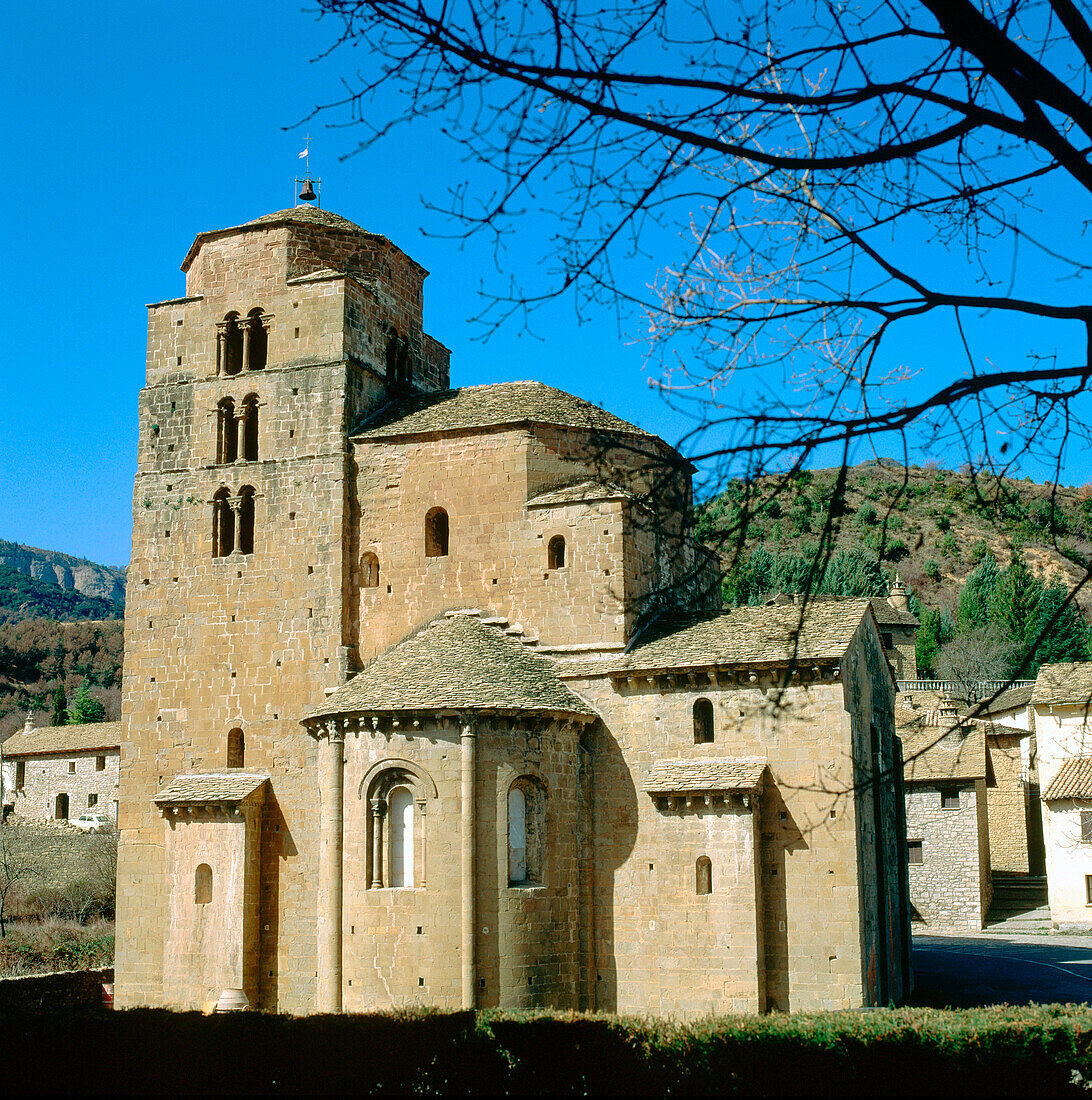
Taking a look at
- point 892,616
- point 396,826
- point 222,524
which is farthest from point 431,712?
point 892,616

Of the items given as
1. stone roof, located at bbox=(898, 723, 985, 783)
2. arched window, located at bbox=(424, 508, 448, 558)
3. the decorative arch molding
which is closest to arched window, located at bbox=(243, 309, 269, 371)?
arched window, located at bbox=(424, 508, 448, 558)

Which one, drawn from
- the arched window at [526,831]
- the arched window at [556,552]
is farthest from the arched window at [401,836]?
the arched window at [556,552]

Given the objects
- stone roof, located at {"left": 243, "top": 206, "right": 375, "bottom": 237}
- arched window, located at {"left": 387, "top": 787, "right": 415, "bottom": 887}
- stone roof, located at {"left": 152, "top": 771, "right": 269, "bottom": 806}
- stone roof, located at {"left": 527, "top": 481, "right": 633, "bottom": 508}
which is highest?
stone roof, located at {"left": 243, "top": 206, "right": 375, "bottom": 237}

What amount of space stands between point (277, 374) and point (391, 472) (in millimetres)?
3355

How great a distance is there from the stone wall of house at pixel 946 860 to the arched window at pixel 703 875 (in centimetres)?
→ 1707

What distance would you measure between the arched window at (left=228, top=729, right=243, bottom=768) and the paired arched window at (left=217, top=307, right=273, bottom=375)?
7659mm

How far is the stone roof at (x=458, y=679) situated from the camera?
20219 millimetres

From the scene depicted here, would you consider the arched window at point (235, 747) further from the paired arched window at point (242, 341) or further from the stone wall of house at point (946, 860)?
the stone wall of house at point (946, 860)

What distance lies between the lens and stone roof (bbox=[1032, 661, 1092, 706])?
1391 inches

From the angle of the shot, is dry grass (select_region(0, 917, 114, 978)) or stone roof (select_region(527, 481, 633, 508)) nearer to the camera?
stone roof (select_region(527, 481, 633, 508))

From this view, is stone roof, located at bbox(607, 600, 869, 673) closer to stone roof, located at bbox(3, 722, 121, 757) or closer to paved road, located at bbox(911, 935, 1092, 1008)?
paved road, located at bbox(911, 935, 1092, 1008)

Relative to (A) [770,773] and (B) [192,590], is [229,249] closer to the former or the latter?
(B) [192,590]

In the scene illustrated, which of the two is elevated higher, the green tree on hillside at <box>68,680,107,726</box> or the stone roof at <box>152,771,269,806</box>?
the green tree on hillside at <box>68,680,107,726</box>

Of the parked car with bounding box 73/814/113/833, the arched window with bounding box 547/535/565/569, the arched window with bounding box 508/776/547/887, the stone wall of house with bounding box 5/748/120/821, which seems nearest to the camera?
the arched window with bounding box 508/776/547/887
